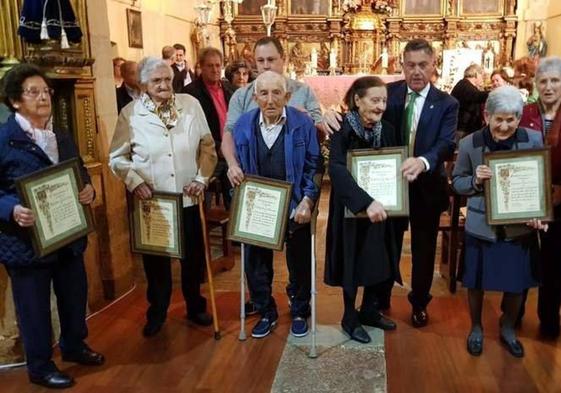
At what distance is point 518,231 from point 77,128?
8.02ft

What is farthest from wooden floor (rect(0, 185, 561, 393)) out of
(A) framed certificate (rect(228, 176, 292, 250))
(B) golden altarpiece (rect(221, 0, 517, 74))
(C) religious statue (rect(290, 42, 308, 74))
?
(C) religious statue (rect(290, 42, 308, 74))

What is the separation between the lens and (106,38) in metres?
3.49

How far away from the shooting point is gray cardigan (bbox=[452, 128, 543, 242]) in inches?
99.9

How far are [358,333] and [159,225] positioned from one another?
3.88ft

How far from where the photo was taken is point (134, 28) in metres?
7.41

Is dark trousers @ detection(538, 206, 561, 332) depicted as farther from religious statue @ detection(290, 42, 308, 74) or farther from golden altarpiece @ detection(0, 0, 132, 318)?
religious statue @ detection(290, 42, 308, 74)

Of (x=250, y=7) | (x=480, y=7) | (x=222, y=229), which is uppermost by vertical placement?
(x=250, y=7)

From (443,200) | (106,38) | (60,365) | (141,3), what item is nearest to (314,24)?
(141,3)

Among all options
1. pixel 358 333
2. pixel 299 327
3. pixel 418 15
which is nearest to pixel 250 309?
pixel 299 327

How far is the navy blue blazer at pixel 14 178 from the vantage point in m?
2.30

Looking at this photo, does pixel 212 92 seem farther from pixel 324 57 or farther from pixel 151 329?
pixel 324 57

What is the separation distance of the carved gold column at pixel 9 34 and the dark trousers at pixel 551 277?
2.80 meters

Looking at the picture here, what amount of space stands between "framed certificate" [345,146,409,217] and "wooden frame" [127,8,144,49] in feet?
18.3

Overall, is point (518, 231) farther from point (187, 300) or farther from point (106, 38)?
point (106, 38)
